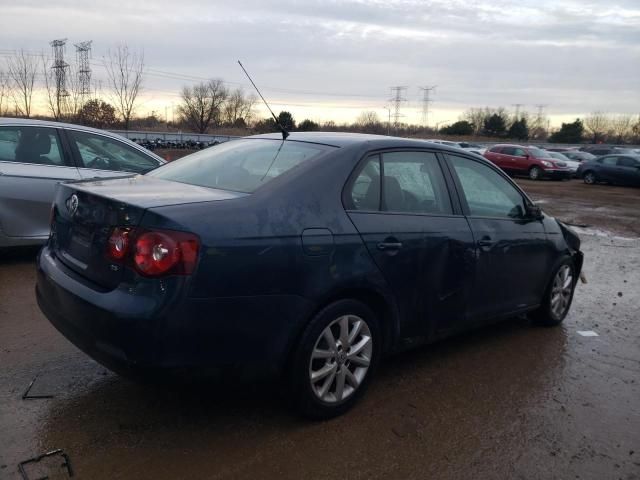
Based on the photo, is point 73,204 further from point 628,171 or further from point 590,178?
point 590,178

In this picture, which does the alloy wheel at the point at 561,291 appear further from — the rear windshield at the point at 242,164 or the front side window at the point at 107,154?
the front side window at the point at 107,154

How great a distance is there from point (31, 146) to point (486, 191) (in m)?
4.93

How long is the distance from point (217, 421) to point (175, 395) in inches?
16.2

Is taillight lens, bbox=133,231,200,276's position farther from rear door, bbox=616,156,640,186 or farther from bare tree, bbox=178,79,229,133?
bare tree, bbox=178,79,229,133

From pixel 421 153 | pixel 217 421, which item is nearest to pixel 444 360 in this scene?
pixel 421 153

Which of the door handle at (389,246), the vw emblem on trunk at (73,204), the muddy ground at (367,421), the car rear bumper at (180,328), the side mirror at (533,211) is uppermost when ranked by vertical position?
the vw emblem on trunk at (73,204)

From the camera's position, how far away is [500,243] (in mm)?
4383

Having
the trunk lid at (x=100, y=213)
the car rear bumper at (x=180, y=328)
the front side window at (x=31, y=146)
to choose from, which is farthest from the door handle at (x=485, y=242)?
the front side window at (x=31, y=146)

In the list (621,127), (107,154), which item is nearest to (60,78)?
(107,154)

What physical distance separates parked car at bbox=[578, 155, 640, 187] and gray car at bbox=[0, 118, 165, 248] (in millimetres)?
24786

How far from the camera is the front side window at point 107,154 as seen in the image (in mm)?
6746

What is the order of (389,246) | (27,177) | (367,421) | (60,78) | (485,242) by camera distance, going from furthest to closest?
(60,78), (27,177), (485,242), (389,246), (367,421)

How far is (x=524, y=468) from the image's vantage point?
3016mm

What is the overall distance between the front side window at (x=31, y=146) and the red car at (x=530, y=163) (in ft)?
80.8
